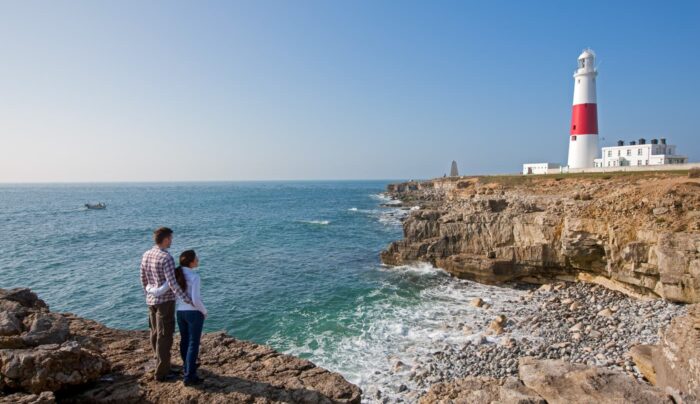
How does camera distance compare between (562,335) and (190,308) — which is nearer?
(190,308)

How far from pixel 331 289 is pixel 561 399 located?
16.3 metres

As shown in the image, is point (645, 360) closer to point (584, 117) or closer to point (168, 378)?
point (168, 378)

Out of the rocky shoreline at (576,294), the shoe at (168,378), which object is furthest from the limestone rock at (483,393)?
the shoe at (168,378)

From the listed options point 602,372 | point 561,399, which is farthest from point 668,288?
→ point 561,399

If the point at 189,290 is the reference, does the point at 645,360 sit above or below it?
below

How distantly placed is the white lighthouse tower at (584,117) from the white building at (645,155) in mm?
5230

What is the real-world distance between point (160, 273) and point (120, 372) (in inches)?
91.2

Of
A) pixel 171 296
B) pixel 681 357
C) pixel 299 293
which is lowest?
pixel 299 293

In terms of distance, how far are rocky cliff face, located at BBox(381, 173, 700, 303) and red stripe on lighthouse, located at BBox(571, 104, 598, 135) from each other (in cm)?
2736

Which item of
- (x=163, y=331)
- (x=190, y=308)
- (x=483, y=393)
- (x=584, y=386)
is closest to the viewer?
(x=190, y=308)

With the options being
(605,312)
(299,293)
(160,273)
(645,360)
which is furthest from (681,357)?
(299,293)

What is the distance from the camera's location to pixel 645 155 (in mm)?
54156

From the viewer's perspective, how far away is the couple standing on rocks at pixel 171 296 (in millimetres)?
5820

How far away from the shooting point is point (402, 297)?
796 inches
